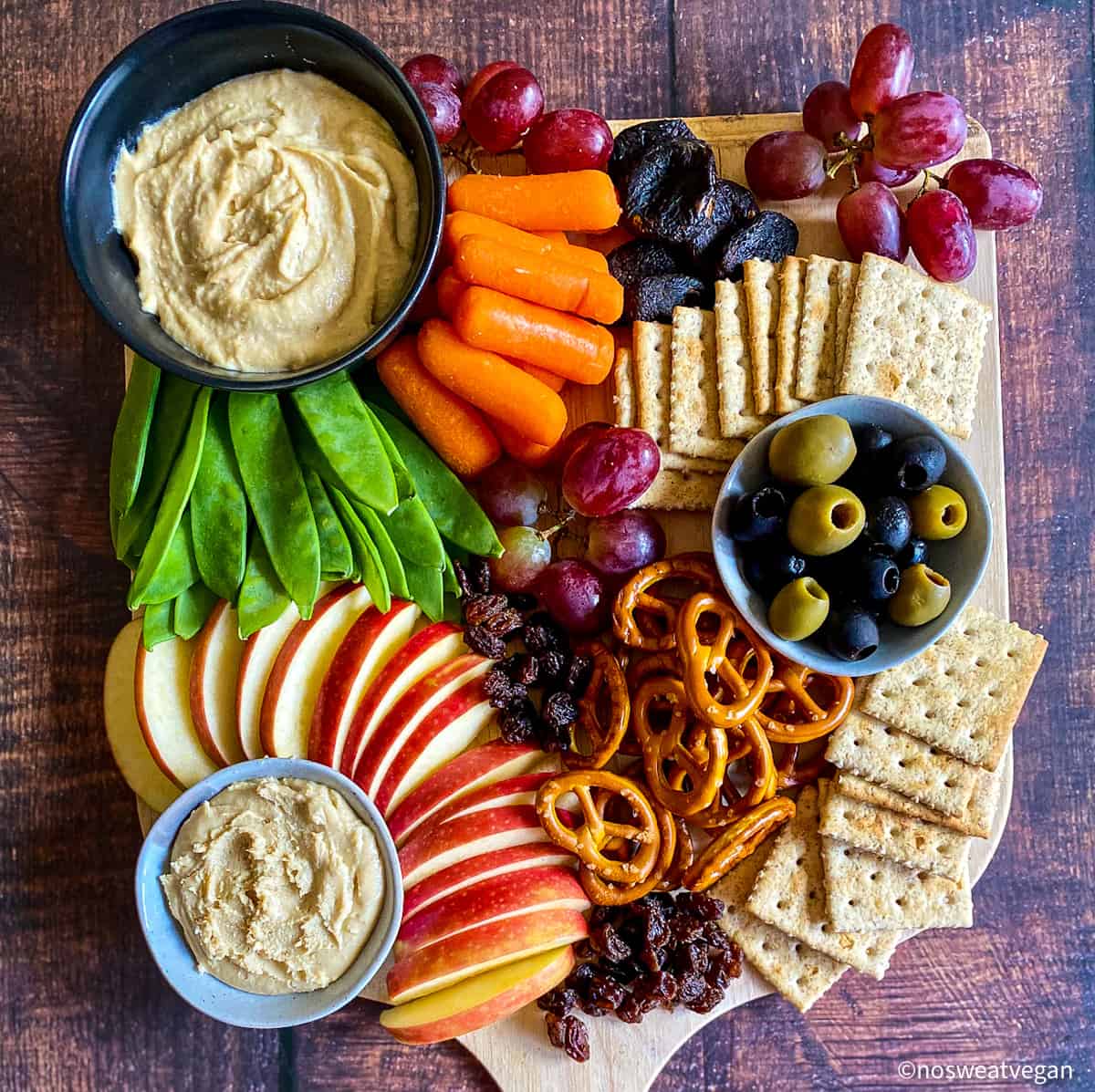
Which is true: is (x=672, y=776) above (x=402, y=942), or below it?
above

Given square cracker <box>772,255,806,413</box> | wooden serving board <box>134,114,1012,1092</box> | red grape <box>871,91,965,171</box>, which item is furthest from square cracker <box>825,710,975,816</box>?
red grape <box>871,91,965,171</box>

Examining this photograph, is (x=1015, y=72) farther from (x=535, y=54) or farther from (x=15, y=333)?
(x=15, y=333)

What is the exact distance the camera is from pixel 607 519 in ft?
6.34

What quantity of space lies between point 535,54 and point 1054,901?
2.04 meters

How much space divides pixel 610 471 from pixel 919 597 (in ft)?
1.84

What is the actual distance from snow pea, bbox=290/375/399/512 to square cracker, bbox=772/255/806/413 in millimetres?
722

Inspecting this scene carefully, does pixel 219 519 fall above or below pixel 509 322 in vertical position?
below

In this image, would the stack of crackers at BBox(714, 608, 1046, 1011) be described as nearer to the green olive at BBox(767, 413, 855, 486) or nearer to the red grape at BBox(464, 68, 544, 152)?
the green olive at BBox(767, 413, 855, 486)

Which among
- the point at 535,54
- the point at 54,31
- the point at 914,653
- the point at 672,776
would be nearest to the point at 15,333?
the point at 54,31

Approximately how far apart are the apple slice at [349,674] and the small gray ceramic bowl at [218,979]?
0.08 metres

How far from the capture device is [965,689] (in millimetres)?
1921

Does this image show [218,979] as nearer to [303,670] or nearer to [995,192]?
[303,670]

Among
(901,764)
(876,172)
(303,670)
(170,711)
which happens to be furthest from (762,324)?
(170,711)

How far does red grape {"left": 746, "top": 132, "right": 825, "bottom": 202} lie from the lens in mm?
1938
